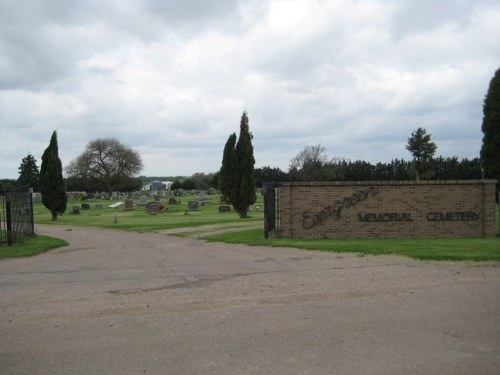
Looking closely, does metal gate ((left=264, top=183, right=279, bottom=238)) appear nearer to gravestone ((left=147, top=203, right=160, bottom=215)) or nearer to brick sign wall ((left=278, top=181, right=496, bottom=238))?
brick sign wall ((left=278, top=181, right=496, bottom=238))

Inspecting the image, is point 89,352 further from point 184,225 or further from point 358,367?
point 184,225

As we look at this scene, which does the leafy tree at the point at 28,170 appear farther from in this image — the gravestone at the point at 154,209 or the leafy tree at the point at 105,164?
the gravestone at the point at 154,209

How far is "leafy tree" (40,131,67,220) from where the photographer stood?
3253 cm

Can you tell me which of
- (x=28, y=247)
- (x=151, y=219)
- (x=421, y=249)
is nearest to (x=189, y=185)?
(x=151, y=219)

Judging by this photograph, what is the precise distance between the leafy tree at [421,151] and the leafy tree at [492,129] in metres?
42.3

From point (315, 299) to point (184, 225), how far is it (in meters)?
17.1

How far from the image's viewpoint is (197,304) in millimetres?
6926

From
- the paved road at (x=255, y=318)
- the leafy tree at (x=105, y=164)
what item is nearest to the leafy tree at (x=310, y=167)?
the leafy tree at (x=105, y=164)

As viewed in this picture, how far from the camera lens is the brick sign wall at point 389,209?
16.5m

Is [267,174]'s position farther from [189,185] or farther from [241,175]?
[241,175]

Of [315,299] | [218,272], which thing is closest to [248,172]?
[218,272]

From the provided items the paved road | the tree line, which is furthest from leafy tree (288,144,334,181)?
the paved road

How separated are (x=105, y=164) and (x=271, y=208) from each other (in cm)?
6898

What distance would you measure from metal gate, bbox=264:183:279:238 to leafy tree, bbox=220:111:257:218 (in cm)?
1227
